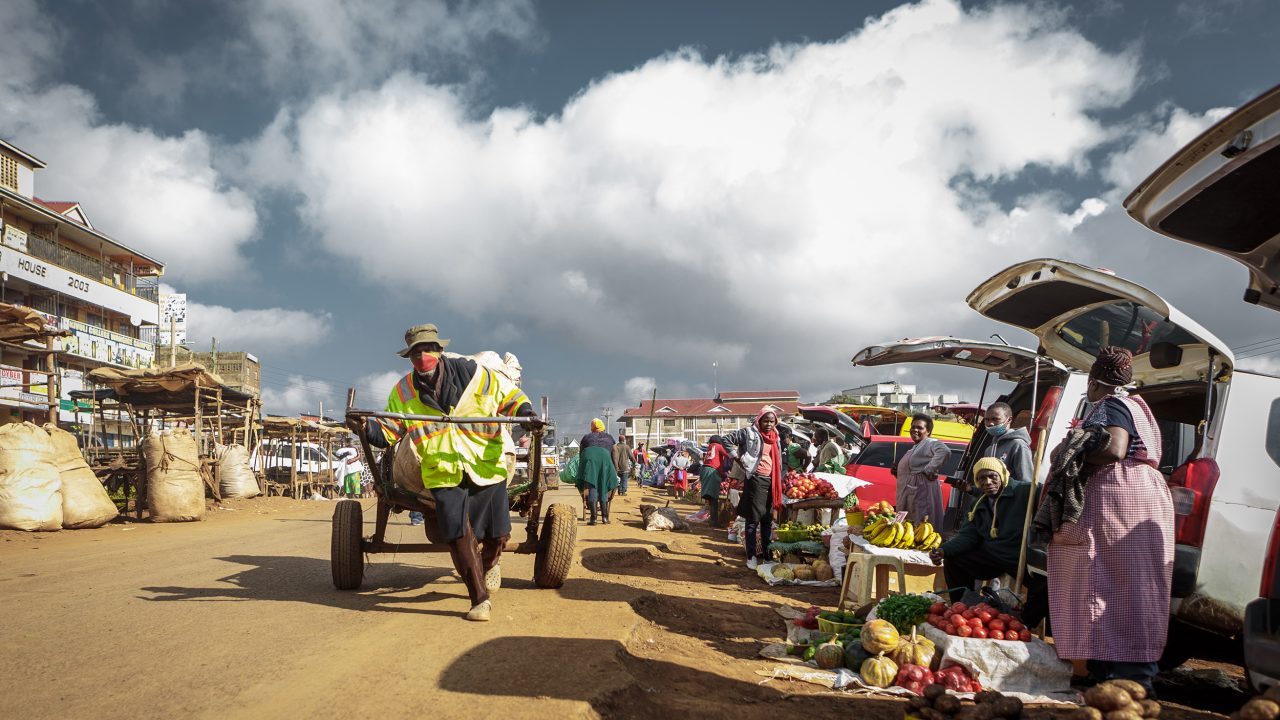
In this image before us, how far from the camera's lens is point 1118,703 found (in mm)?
3158

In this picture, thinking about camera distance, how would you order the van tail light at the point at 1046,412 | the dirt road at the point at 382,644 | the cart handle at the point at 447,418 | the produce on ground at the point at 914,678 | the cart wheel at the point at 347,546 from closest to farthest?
1. the dirt road at the point at 382,644
2. the produce on ground at the point at 914,678
3. the cart handle at the point at 447,418
4. the van tail light at the point at 1046,412
5. the cart wheel at the point at 347,546

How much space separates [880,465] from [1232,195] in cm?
899

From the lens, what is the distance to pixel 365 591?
6.49 m

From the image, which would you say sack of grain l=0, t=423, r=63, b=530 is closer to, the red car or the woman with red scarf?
the woman with red scarf

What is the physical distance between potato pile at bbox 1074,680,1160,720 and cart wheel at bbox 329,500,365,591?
17.1 ft

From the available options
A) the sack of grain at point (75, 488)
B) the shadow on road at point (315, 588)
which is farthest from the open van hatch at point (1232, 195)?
the sack of grain at point (75, 488)

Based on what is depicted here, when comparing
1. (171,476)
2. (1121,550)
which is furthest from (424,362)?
(171,476)

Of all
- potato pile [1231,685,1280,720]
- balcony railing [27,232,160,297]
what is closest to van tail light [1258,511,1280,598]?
potato pile [1231,685,1280,720]

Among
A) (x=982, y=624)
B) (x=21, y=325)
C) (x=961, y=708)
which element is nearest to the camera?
(x=961, y=708)

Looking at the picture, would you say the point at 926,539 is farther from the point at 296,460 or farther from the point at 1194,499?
the point at 296,460

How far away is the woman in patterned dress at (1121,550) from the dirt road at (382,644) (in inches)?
25.3

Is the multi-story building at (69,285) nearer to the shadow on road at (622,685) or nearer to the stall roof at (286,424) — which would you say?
the stall roof at (286,424)

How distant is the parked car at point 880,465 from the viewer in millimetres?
11547

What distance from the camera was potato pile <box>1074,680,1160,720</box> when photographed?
10.1ft
